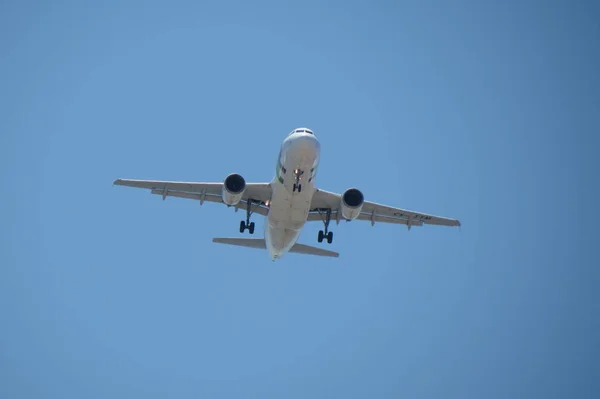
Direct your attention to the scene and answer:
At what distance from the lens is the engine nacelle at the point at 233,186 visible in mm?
32125

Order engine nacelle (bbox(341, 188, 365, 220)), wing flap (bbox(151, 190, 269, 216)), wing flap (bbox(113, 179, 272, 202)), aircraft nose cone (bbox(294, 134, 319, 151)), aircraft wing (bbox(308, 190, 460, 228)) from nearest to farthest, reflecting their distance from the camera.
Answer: aircraft nose cone (bbox(294, 134, 319, 151)) → engine nacelle (bbox(341, 188, 365, 220)) → wing flap (bbox(113, 179, 272, 202)) → aircraft wing (bbox(308, 190, 460, 228)) → wing flap (bbox(151, 190, 269, 216))

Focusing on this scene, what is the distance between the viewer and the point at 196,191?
117 feet

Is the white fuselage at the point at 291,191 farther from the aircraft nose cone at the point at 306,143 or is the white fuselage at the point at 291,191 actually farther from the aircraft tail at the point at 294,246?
the aircraft tail at the point at 294,246

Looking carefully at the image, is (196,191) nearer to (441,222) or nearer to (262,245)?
(262,245)

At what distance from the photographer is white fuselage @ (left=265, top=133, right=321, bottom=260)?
2952 centimetres

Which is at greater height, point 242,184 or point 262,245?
point 242,184

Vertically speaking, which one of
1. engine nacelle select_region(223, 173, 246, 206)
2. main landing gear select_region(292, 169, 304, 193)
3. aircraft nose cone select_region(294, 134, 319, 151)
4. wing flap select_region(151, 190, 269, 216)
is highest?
aircraft nose cone select_region(294, 134, 319, 151)

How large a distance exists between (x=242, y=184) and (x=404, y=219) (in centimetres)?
988

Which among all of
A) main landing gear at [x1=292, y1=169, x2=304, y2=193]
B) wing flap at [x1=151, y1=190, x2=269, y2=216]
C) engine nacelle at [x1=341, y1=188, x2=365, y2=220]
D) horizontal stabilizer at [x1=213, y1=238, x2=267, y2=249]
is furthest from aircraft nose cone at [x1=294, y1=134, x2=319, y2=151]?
horizontal stabilizer at [x1=213, y1=238, x2=267, y2=249]

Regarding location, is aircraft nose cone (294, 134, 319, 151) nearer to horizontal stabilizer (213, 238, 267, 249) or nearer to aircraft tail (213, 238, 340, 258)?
aircraft tail (213, 238, 340, 258)

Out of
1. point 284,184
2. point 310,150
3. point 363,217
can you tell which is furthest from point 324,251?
point 310,150

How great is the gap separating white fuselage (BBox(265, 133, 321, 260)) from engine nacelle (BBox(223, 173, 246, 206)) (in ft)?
4.90

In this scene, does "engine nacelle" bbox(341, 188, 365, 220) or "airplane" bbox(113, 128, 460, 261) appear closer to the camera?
"airplane" bbox(113, 128, 460, 261)

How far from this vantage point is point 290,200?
32.3 meters
